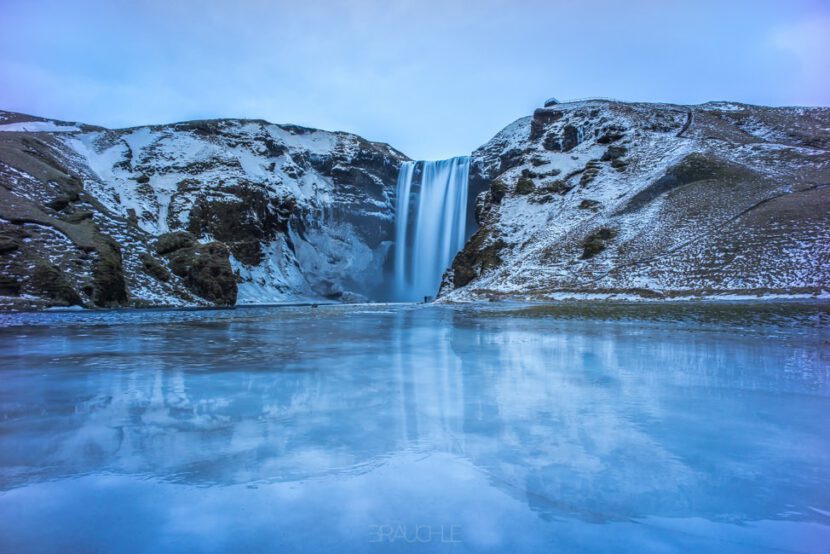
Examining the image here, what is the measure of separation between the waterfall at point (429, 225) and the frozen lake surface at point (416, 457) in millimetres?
60879

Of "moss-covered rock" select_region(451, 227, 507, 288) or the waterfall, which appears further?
the waterfall

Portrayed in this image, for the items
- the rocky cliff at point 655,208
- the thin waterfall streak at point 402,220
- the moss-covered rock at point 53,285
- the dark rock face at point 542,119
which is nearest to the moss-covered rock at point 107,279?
the moss-covered rock at point 53,285

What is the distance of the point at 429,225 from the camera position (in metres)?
71.1

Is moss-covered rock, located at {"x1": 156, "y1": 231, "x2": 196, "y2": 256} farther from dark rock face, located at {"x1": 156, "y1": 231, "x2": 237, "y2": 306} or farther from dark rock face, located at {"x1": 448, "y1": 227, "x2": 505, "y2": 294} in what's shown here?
dark rock face, located at {"x1": 448, "y1": 227, "x2": 505, "y2": 294}

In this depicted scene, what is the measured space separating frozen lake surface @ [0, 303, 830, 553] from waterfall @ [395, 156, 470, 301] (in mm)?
60879

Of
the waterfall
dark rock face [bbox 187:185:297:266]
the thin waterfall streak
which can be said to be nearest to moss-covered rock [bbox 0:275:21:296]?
dark rock face [bbox 187:185:297:266]

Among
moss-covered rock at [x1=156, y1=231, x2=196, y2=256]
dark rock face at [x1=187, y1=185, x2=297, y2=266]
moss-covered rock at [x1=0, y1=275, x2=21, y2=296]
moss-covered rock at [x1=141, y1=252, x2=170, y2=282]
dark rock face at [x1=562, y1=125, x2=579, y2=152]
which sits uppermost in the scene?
dark rock face at [x1=562, y1=125, x2=579, y2=152]

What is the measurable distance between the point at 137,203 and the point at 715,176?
62.5 m

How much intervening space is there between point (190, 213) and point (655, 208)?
52787mm

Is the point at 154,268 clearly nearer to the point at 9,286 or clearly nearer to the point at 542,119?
the point at 9,286

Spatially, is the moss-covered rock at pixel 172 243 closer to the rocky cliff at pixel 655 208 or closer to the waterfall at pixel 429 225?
the rocky cliff at pixel 655 208

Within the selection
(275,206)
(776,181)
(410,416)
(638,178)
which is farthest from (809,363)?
(275,206)

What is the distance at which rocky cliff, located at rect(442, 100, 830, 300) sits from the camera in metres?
32.2

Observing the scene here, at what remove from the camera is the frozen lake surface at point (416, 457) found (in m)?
2.59
